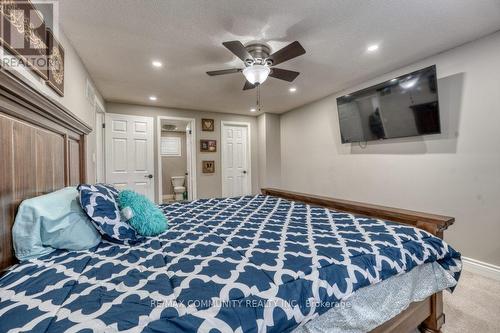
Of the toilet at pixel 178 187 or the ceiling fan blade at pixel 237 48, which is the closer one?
the ceiling fan blade at pixel 237 48

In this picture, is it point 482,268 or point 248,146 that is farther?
point 248,146

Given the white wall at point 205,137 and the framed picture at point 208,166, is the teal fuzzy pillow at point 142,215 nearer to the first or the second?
the white wall at point 205,137

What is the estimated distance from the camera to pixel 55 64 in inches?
69.3

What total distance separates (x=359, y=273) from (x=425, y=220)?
34.1 inches

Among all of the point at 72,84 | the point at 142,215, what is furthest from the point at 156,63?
the point at 142,215

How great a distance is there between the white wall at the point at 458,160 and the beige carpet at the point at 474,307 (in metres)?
0.34

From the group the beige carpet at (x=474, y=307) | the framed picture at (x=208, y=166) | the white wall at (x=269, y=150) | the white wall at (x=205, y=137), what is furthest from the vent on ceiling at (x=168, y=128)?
the beige carpet at (x=474, y=307)

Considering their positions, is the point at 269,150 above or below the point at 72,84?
below

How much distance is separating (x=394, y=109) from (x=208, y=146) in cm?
344

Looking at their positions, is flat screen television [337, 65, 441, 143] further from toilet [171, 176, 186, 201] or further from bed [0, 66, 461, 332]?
toilet [171, 176, 186, 201]

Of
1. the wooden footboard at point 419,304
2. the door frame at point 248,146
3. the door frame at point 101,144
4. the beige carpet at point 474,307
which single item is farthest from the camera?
the door frame at point 248,146

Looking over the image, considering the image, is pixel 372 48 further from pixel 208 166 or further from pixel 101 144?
pixel 101 144

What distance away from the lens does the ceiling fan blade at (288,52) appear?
1.87 metres

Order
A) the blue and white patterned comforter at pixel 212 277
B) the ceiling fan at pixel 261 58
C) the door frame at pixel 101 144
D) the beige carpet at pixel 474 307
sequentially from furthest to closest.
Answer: the door frame at pixel 101 144 < the ceiling fan at pixel 261 58 < the beige carpet at pixel 474 307 < the blue and white patterned comforter at pixel 212 277
